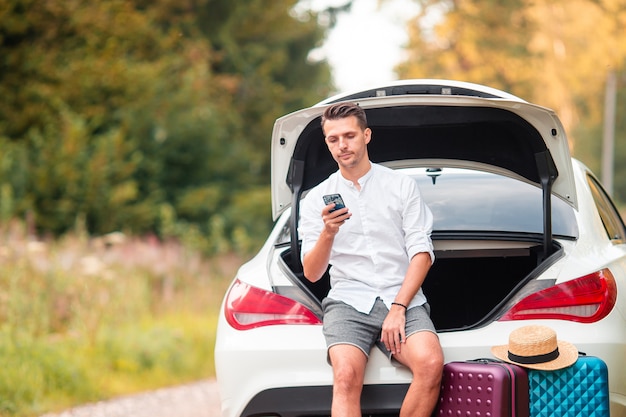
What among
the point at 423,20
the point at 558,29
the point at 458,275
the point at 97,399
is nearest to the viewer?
the point at 458,275

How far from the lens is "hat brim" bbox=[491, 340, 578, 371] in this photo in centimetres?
341

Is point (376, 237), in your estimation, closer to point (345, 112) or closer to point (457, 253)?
point (345, 112)

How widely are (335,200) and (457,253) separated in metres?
1.12

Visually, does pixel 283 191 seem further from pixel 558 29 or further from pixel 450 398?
pixel 558 29

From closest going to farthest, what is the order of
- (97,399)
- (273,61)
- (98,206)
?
(97,399)
(98,206)
(273,61)

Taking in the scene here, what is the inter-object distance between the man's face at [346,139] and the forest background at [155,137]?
3.63 m

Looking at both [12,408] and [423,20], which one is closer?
[12,408]

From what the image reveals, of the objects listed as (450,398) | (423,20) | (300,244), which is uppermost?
(423,20)

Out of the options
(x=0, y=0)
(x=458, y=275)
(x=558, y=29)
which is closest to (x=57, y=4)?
(x=0, y=0)

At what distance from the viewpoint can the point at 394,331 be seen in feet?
12.0

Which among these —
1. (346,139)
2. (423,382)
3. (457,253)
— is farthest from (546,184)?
(423,382)

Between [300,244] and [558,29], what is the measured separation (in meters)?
34.9

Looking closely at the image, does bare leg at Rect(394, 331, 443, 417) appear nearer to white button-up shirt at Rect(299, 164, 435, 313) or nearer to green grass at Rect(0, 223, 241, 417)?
white button-up shirt at Rect(299, 164, 435, 313)

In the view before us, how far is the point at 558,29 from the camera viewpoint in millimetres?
37031
